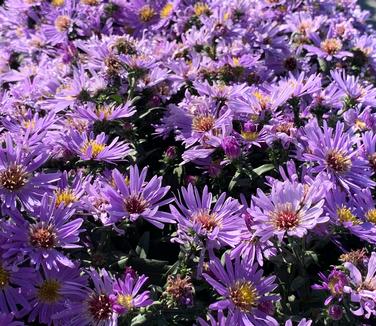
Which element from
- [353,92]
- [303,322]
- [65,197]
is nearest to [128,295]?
[65,197]

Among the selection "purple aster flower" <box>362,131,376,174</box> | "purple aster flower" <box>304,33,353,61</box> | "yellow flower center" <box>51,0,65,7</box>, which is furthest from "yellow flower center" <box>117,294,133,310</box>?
"yellow flower center" <box>51,0,65,7</box>

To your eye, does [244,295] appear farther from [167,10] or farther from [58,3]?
[58,3]

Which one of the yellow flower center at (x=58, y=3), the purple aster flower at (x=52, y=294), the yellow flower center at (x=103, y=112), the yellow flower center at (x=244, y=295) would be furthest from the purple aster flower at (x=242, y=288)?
the yellow flower center at (x=58, y=3)

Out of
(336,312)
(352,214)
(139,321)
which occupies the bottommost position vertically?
(139,321)

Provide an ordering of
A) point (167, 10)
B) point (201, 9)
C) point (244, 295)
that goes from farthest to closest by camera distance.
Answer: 1. point (167, 10)
2. point (201, 9)
3. point (244, 295)

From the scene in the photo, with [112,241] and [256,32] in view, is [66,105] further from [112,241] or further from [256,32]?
[256,32]

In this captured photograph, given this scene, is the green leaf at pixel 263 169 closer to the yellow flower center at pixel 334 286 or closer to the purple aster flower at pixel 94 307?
the yellow flower center at pixel 334 286
